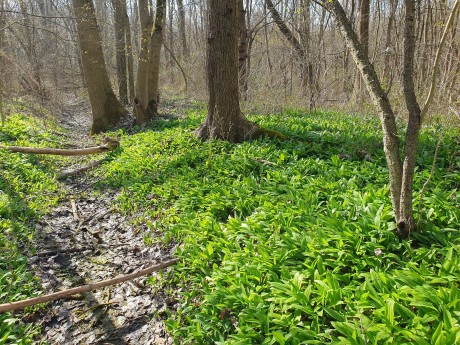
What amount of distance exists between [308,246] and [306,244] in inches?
3.0

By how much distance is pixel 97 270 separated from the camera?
3830mm

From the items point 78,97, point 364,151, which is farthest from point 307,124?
point 78,97

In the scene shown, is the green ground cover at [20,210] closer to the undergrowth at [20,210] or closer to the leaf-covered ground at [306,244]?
the undergrowth at [20,210]

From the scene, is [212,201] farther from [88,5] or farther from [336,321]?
[88,5]

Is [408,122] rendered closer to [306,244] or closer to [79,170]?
[306,244]

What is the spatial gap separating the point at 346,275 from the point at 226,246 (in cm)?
126

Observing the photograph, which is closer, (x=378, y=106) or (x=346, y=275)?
(x=346, y=275)

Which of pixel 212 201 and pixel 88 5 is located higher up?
pixel 88 5

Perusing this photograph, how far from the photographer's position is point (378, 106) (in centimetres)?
292

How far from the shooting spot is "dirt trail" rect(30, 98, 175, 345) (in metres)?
2.99

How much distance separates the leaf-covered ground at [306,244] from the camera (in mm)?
2305

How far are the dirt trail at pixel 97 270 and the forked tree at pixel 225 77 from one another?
2312 mm

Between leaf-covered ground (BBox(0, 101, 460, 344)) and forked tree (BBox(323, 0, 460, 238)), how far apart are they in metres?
0.16

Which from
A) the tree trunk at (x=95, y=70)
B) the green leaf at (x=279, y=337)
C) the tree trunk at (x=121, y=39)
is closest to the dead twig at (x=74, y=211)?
the green leaf at (x=279, y=337)
